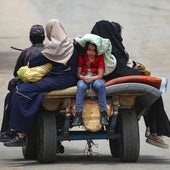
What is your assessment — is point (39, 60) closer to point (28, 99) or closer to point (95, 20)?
point (28, 99)

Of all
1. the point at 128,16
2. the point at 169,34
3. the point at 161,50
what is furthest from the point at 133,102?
the point at 128,16

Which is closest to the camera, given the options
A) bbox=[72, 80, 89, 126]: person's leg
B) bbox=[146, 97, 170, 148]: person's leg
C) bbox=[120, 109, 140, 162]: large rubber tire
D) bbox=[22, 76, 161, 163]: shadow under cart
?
bbox=[72, 80, 89, 126]: person's leg

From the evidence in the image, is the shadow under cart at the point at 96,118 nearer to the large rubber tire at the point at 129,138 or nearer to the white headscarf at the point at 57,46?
the large rubber tire at the point at 129,138

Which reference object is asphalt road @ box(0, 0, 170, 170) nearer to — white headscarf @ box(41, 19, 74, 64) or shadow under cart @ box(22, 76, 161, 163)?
shadow under cart @ box(22, 76, 161, 163)

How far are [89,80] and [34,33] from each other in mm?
1269

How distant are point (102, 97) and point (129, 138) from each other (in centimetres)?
64

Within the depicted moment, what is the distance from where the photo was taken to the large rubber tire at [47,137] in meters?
11.1

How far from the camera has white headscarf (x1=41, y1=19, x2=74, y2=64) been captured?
11211mm

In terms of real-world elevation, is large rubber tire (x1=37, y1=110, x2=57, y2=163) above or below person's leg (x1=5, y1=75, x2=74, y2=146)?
below

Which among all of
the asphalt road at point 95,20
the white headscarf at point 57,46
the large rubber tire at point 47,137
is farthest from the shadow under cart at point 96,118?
the asphalt road at point 95,20

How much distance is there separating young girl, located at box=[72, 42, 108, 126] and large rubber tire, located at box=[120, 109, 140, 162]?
325 mm

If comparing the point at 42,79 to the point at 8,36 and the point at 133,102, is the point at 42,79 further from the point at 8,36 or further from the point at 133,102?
the point at 8,36

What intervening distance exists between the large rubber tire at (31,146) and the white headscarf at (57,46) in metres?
1.01

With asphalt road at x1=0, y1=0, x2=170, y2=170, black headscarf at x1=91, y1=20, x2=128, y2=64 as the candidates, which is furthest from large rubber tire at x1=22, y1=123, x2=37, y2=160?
asphalt road at x1=0, y1=0, x2=170, y2=170
